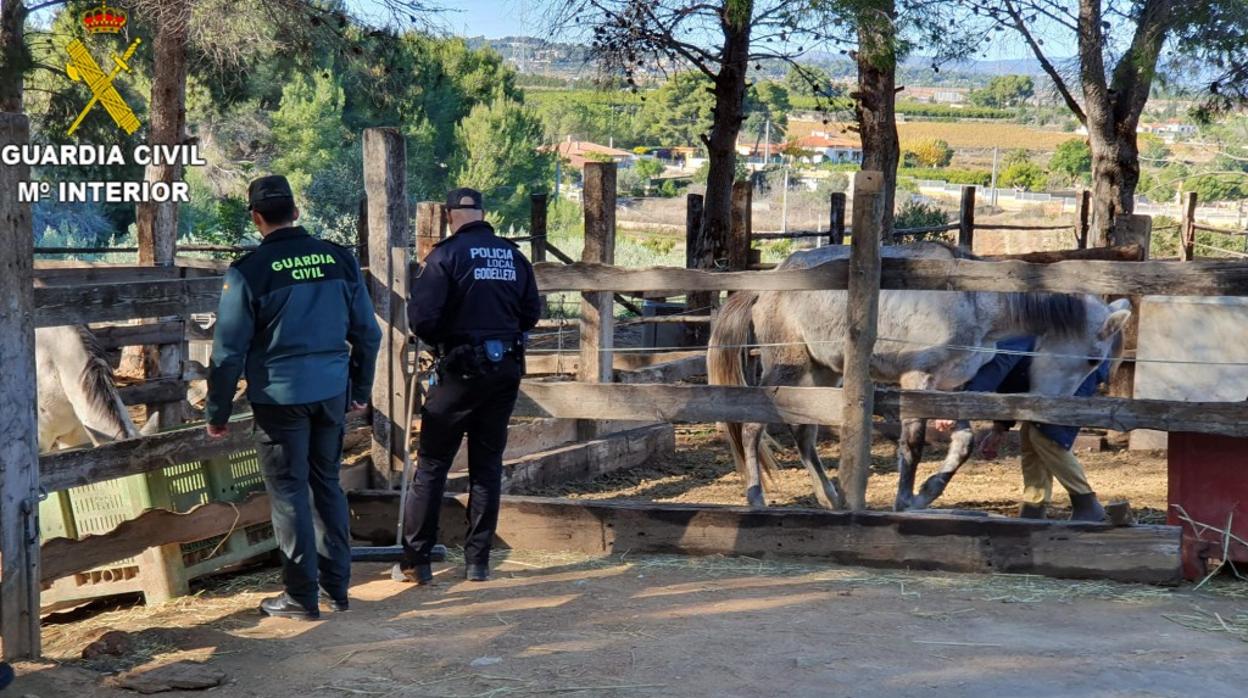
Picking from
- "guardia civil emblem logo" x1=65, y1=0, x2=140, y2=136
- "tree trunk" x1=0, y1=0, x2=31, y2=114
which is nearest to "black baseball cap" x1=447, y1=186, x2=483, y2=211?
"tree trunk" x1=0, y1=0, x2=31, y2=114

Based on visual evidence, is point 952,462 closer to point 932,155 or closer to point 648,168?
point 648,168

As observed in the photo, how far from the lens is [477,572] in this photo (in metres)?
5.63

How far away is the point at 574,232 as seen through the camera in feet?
151

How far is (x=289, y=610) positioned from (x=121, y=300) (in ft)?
4.58

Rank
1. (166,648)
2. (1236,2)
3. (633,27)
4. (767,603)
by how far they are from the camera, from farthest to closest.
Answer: (633,27) → (1236,2) → (767,603) → (166,648)

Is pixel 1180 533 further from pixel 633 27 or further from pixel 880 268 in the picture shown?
pixel 633 27

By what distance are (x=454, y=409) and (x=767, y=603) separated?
1556 millimetres

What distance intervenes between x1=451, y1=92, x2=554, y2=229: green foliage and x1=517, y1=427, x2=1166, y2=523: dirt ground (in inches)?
1459

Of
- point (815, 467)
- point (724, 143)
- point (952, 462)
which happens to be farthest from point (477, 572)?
point (724, 143)

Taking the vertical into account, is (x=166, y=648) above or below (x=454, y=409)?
below

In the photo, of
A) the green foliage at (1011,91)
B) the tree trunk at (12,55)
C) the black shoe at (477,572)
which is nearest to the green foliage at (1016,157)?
the green foliage at (1011,91)

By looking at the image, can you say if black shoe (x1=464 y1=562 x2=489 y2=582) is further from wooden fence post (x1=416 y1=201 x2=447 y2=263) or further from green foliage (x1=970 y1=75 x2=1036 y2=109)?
green foliage (x1=970 y1=75 x2=1036 y2=109)

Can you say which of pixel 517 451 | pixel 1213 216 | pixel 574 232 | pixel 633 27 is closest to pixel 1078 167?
pixel 1213 216

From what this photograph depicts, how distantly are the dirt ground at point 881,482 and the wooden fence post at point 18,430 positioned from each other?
3.52m
